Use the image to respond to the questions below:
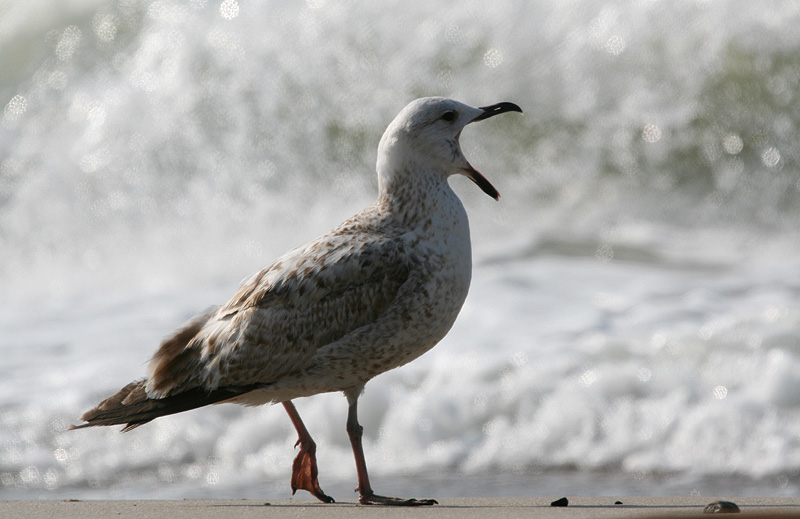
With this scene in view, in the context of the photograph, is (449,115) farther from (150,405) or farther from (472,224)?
(472,224)

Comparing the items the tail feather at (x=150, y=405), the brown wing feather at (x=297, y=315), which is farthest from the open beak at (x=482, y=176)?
the tail feather at (x=150, y=405)

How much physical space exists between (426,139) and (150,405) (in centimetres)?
158

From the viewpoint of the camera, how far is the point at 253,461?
5699mm

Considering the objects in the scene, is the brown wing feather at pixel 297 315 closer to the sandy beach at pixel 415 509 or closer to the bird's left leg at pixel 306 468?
the bird's left leg at pixel 306 468

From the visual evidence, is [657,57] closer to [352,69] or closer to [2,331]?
[352,69]

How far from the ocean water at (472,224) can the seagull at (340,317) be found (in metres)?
1.06

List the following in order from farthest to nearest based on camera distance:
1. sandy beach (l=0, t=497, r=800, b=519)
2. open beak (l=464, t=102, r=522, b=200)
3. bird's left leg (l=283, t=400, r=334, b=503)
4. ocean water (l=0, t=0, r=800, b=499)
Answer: ocean water (l=0, t=0, r=800, b=499), open beak (l=464, t=102, r=522, b=200), bird's left leg (l=283, t=400, r=334, b=503), sandy beach (l=0, t=497, r=800, b=519)

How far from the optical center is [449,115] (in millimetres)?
4352

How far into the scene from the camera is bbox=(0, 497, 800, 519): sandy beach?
3.83 meters

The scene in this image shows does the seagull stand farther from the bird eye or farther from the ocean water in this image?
the ocean water

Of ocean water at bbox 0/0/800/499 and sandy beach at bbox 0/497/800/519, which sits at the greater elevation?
ocean water at bbox 0/0/800/499

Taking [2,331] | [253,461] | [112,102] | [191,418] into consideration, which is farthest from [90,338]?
[112,102]

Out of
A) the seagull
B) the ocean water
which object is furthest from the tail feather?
the ocean water

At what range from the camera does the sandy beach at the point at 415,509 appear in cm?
383
